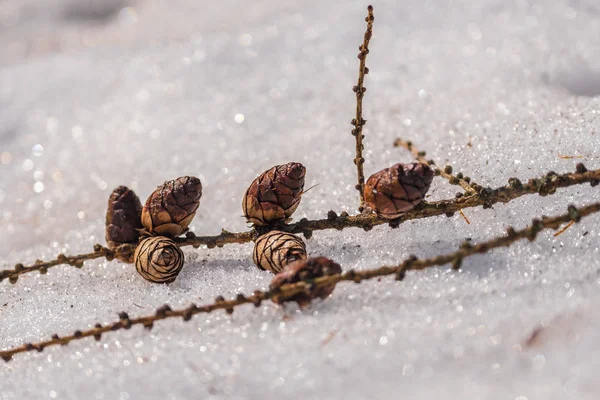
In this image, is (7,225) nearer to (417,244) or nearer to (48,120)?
(48,120)

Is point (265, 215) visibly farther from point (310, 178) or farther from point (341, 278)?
point (310, 178)

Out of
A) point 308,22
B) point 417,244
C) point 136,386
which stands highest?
point 308,22

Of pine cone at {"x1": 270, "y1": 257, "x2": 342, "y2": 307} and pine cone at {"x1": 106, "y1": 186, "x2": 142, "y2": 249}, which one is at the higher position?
pine cone at {"x1": 106, "y1": 186, "x2": 142, "y2": 249}

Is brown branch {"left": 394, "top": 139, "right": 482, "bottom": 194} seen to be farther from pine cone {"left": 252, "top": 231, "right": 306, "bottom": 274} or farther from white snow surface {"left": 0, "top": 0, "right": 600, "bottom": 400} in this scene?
pine cone {"left": 252, "top": 231, "right": 306, "bottom": 274}

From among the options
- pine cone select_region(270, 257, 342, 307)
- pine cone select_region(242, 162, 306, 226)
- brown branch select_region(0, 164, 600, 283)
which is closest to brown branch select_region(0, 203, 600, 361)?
pine cone select_region(270, 257, 342, 307)

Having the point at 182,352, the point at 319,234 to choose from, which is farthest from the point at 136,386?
the point at 319,234

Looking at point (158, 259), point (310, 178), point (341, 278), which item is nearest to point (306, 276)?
point (341, 278)
